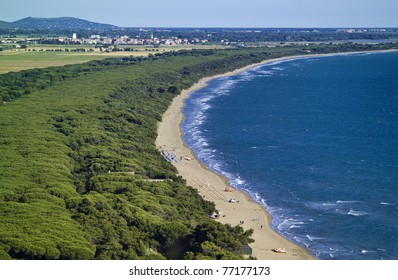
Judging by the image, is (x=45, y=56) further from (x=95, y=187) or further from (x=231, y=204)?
(x=231, y=204)

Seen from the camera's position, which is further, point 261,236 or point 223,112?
point 223,112

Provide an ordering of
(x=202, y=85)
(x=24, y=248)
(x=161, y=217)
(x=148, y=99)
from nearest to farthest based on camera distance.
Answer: (x=24, y=248) < (x=161, y=217) < (x=148, y=99) < (x=202, y=85)

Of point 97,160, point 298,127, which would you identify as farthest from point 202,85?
point 97,160

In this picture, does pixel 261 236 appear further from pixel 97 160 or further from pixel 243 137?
pixel 243 137

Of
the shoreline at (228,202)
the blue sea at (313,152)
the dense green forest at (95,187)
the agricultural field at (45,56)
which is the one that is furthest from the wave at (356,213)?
the agricultural field at (45,56)

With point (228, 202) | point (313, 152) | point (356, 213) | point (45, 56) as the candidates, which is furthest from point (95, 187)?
point (45, 56)

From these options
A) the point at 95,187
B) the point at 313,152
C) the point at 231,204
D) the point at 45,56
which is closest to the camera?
the point at 95,187
